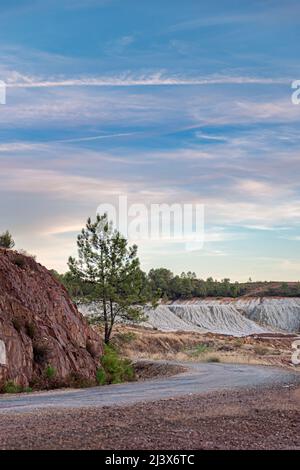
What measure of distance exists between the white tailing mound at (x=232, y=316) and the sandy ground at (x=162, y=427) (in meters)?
81.0

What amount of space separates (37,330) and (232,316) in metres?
91.8

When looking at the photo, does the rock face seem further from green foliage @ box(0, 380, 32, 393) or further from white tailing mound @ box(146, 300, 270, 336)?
white tailing mound @ box(146, 300, 270, 336)

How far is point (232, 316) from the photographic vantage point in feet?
377

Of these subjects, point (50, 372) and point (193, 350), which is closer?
point (50, 372)

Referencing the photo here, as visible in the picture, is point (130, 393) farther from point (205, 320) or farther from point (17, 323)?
point (205, 320)

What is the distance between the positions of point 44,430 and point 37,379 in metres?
12.7

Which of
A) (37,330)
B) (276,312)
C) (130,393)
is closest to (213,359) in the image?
(37,330)

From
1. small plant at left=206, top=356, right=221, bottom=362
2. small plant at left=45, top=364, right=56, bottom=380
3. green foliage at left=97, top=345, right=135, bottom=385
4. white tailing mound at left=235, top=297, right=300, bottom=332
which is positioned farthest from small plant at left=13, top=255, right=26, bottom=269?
white tailing mound at left=235, top=297, right=300, bottom=332

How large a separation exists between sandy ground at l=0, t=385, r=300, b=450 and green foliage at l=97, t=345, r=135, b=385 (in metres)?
11.8

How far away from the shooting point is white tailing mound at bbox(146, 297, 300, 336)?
104 metres

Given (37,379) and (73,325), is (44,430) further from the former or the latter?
(73,325)

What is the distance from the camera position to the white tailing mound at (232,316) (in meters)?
104

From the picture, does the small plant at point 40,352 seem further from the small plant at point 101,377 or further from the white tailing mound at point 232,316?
the white tailing mound at point 232,316

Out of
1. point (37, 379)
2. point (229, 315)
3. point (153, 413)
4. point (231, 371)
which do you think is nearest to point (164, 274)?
point (229, 315)
